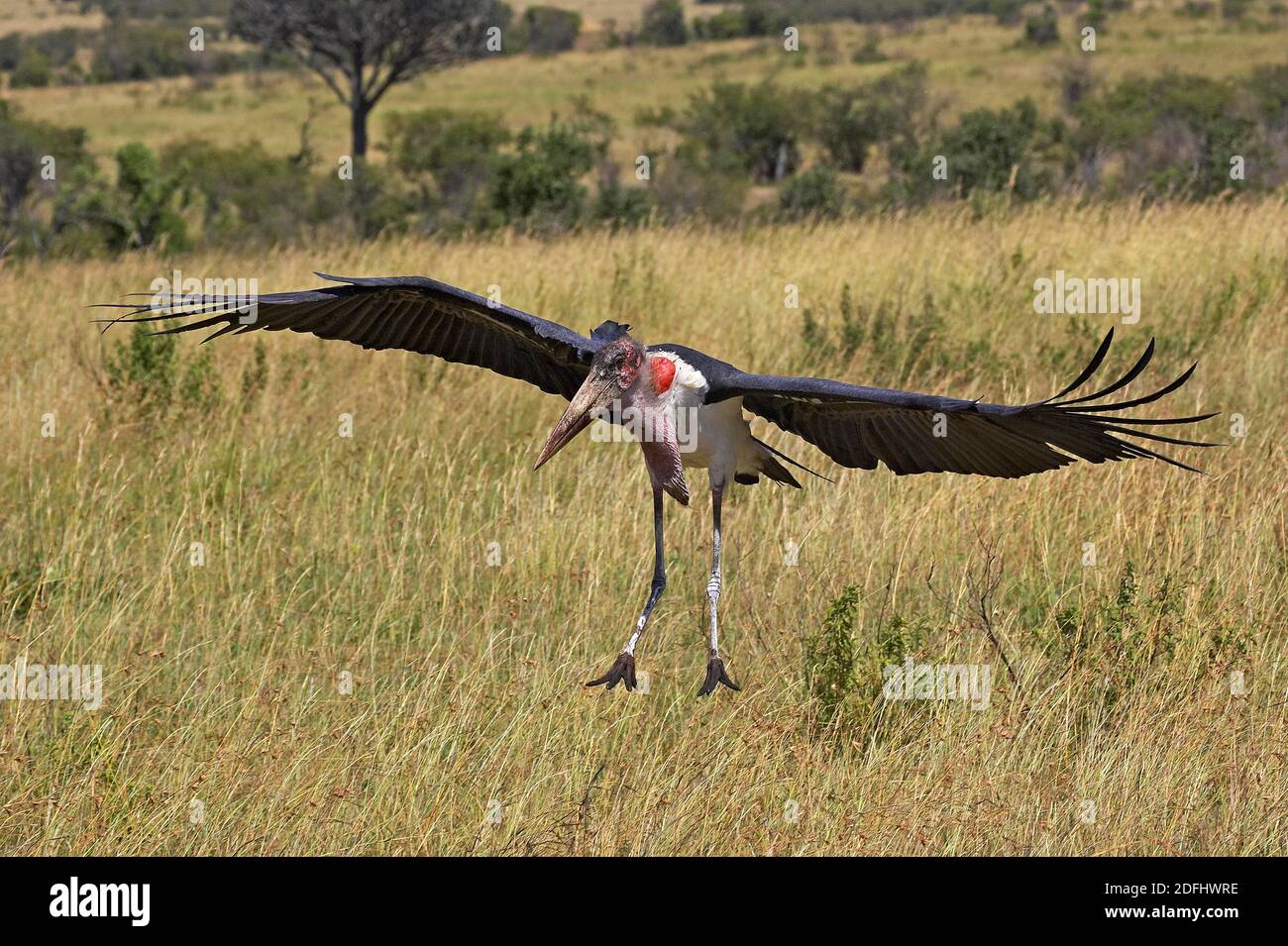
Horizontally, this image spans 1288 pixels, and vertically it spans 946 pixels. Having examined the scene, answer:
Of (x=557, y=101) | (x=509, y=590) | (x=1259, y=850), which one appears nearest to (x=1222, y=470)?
(x=1259, y=850)

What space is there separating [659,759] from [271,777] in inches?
45.1

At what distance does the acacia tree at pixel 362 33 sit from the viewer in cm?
2750

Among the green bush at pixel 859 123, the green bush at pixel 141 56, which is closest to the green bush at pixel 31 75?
the green bush at pixel 141 56

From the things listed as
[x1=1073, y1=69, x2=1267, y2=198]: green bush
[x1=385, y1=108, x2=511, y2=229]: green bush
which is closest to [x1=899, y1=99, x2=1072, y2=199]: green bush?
[x1=1073, y1=69, x2=1267, y2=198]: green bush

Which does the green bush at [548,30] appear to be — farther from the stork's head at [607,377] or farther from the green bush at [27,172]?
the stork's head at [607,377]

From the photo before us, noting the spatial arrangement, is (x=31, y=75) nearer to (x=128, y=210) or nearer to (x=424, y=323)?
(x=128, y=210)

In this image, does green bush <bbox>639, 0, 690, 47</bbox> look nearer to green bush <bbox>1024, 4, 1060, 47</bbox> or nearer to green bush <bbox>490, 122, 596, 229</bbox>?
green bush <bbox>1024, 4, 1060, 47</bbox>

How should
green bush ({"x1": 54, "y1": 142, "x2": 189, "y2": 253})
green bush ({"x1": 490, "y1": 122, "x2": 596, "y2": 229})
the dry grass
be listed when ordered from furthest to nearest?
the dry grass, green bush ({"x1": 54, "y1": 142, "x2": 189, "y2": 253}), green bush ({"x1": 490, "y1": 122, "x2": 596, "y2": 229})

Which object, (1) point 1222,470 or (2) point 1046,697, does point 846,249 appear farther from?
(2) point 1046,697

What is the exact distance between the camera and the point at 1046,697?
4.76m

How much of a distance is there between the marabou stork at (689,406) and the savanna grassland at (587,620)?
61 centimetres

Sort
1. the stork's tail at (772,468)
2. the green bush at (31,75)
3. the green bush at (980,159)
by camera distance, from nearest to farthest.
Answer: the stork's tail at (772,468) → the green bush at (980,159) → the green bush at (31,75)

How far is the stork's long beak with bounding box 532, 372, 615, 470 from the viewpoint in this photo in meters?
3.63

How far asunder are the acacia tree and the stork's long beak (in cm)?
2426
